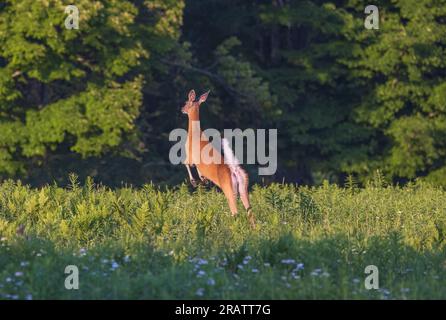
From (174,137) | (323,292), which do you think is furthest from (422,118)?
(323,292)

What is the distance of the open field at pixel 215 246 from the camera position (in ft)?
31.9

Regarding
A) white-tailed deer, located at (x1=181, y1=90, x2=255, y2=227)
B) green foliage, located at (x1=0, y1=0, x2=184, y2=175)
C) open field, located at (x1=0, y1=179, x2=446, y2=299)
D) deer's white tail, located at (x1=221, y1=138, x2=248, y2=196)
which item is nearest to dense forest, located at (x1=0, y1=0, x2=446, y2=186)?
green foliage, located at (x1=0, y1=0, x2=184, y2=175)

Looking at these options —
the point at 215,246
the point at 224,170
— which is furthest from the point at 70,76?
the point at 215,246

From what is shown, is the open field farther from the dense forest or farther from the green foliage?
the dense forest

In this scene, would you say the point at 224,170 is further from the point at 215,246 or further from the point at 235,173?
the point at 215,246

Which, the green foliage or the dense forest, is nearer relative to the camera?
the green foliage

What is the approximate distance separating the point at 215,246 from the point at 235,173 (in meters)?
2.23

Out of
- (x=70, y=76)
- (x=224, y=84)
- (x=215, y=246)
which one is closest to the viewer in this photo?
(x=215, y=246)

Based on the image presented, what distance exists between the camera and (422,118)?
1249 inches

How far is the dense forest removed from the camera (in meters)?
27.6

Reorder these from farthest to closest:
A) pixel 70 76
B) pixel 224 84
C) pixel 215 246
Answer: pixel 224 84
pixel 70 76
pixel 215 246

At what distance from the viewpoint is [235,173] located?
13.9 metres

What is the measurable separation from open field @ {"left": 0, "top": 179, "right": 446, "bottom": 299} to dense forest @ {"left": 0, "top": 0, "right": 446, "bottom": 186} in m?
11.7
